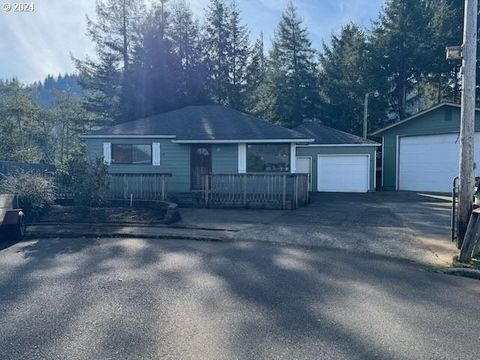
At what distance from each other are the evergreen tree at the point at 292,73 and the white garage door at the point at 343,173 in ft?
37.1

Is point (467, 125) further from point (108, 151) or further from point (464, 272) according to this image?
point (108, 151)

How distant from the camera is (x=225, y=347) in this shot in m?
3.19

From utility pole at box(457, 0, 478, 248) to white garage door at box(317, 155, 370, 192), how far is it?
Answer: 1279 cm

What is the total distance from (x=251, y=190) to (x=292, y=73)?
20.8 meters

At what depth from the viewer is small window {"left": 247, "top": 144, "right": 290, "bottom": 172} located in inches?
567

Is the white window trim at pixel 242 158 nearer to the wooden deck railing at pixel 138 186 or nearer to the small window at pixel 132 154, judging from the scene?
the wooden deck railing at pixel 138 186

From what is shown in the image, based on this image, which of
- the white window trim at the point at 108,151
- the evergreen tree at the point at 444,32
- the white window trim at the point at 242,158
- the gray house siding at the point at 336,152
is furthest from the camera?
the evergreen tree at the point at 444,32

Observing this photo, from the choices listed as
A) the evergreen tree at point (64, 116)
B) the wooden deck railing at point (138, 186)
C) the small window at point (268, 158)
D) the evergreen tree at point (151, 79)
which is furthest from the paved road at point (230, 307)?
the evergreen tree at point (64, 116)

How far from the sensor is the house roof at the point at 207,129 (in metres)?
14.2

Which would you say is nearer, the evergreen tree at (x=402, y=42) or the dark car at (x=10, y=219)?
the dark car at (x=10, y=219)

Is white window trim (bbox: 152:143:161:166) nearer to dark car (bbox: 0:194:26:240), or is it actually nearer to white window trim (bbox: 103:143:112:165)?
white window trim (bbox: 103:143:112:165)

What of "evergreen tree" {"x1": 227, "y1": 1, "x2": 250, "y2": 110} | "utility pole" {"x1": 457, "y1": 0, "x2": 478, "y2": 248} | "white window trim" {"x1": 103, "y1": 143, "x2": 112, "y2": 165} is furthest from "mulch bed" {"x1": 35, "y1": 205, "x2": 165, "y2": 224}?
"evergreen tree" {"x1": 227, "y1": 1, "x2": 250, "y2": 110}

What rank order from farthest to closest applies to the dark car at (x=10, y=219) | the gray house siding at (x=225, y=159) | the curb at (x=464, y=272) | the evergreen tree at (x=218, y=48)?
the evergreen tree at (x=218, y=48) → the gray house siding at (x=225, y=159) → the dark car at (x=10, y=219) → the curb at (x=464, y=272)

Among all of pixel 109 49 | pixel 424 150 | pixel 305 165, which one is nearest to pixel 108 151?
pixel 305 165
